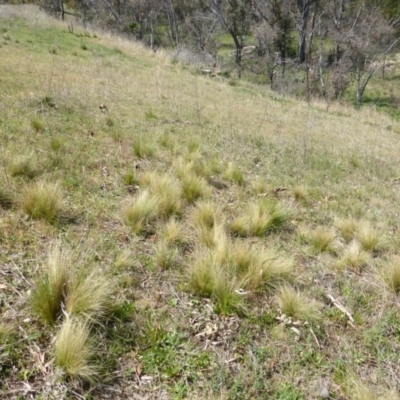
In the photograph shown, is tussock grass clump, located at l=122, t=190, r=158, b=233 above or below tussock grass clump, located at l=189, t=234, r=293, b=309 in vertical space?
above

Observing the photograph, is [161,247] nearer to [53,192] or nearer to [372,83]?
[53,192]

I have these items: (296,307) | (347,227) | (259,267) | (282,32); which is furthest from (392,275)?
(282,32)

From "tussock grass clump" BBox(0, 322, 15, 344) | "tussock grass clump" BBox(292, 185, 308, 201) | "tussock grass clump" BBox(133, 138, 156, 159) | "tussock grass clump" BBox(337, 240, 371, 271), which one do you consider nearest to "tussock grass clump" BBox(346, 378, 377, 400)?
"tussock grass clump" BBox(337, 240, 371, 271)

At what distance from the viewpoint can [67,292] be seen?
6.61ft

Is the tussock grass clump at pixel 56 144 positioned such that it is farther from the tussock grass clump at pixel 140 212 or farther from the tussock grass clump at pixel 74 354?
the tussock grass clump at pixel 74 354

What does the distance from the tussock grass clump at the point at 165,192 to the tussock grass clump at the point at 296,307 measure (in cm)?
142

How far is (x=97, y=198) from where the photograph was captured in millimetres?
3375

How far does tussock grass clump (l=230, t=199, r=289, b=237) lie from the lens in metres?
3.29

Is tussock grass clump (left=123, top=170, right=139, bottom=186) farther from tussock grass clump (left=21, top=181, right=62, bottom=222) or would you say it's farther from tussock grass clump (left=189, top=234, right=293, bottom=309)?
tussock grass clump (left=189, top=234, right=293, bottom=309)

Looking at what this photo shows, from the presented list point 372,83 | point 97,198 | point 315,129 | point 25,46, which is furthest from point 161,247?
point 372,83

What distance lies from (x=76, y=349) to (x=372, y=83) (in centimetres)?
3261

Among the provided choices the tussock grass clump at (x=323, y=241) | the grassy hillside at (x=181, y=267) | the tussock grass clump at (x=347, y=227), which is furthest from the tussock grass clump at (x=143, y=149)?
the tussock grass clump at (x=347, y=227)

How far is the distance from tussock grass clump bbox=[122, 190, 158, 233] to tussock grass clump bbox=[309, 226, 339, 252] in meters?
1.59

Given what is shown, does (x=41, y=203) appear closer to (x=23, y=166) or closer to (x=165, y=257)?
(x=23, y=166)
